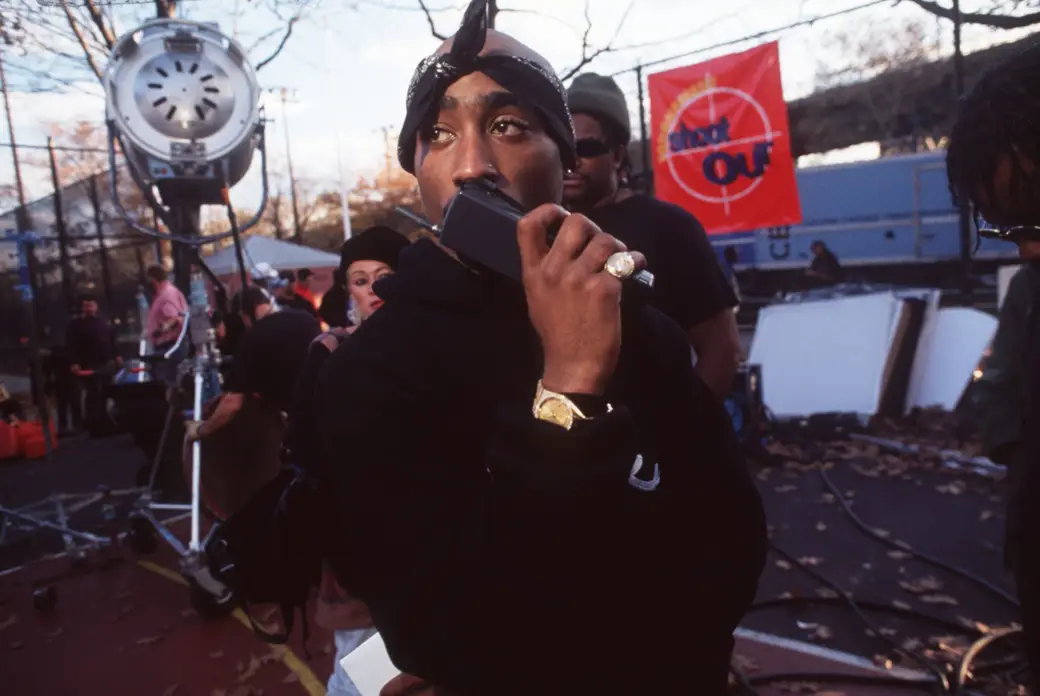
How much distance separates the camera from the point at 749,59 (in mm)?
9406

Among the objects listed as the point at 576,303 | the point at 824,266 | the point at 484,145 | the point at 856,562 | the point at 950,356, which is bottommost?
the point at 856,562

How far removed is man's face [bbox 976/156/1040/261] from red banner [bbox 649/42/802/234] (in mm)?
8274

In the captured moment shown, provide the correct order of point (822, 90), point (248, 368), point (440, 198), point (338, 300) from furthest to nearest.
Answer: point (822, 90) < point (338, 300) < point (248, 368) < point (440, 198)

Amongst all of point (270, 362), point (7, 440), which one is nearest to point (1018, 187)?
point (270, 362)

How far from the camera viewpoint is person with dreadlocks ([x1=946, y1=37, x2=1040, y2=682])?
142 centimetres

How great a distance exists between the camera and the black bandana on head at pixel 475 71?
120 centimetres

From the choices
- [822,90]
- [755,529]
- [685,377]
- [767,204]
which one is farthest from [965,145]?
[822,90]

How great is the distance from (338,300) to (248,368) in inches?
28.1

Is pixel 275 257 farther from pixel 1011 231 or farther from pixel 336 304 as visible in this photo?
pixel 1011 231

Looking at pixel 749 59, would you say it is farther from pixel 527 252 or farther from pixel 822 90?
pixel 822 90

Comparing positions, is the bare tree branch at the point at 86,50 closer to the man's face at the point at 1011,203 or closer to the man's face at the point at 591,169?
the man's face at the point at 591,169

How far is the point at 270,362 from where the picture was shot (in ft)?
13.5

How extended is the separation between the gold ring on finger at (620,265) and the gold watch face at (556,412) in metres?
0.15

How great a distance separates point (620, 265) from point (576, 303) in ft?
0.21
